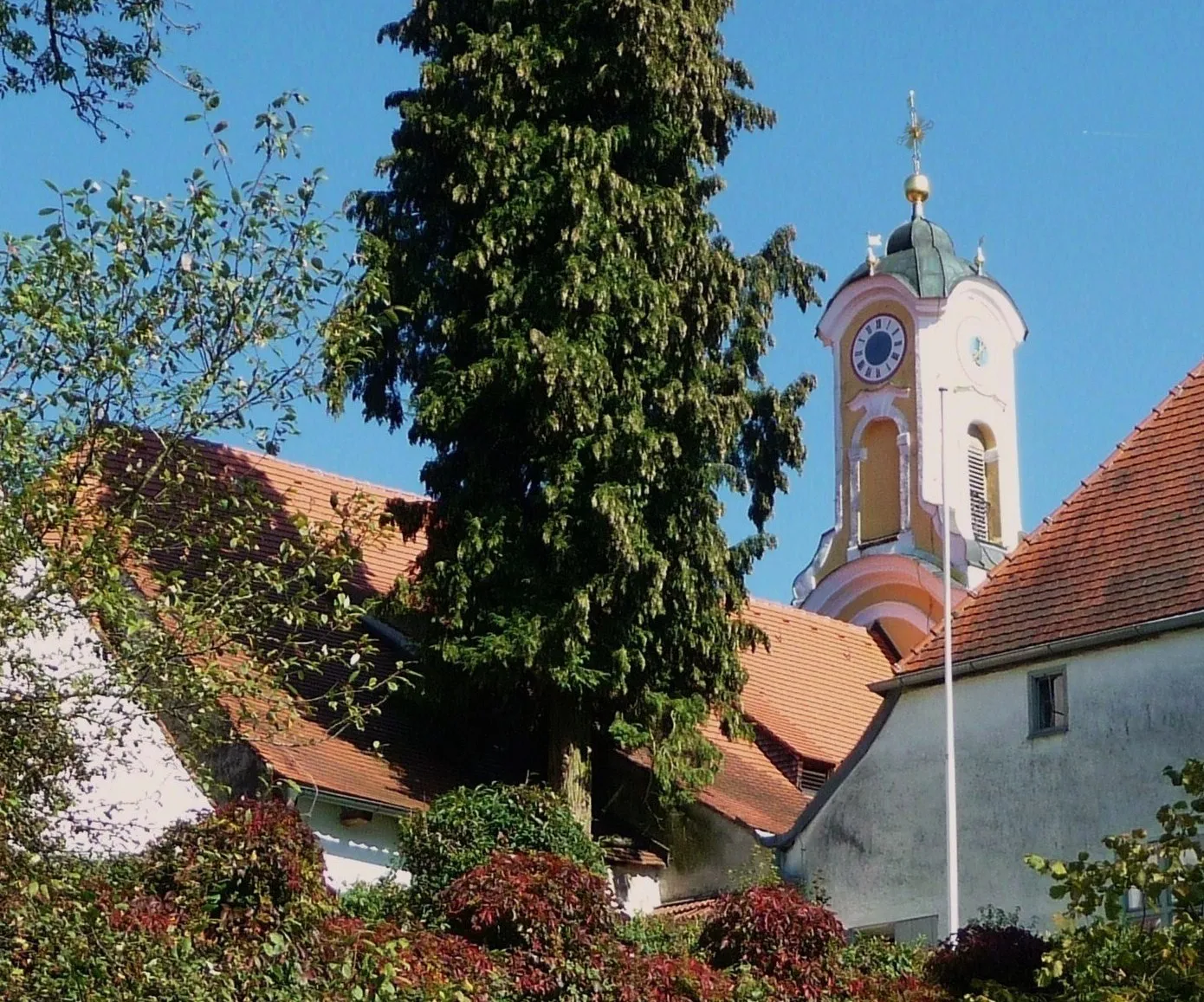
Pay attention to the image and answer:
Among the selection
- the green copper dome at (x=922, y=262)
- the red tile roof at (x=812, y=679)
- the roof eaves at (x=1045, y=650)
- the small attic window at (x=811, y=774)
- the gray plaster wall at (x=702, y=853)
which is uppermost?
the green copper dome at (x=922, y=262)

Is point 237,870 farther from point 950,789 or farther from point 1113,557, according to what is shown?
point 1113,557

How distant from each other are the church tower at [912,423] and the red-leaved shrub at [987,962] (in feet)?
74.0

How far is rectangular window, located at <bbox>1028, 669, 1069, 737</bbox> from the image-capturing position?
70.7 ft

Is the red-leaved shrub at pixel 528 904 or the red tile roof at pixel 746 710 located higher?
the red tile roof at pixel 746 710

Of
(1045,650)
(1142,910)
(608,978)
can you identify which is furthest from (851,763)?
(608,978)

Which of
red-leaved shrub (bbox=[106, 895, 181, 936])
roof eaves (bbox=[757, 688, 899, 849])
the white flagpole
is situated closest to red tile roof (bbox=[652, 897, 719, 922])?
roof eaves (bbox=[757, 688, 899, 849])

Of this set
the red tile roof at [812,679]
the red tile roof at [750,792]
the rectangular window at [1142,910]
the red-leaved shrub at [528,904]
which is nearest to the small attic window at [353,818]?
the red tile roof at [750,792]

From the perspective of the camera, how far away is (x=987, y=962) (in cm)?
1769

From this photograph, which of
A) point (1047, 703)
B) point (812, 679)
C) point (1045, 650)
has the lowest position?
point (1047, 703)

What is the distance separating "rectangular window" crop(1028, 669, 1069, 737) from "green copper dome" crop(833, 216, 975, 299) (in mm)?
22770

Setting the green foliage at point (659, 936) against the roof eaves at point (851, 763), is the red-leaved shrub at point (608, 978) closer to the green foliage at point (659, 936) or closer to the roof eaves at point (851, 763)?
the green foliage at point (659, 936)

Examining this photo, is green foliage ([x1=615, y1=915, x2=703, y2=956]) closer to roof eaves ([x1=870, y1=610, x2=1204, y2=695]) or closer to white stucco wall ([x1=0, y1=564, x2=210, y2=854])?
roof eaves ([x1=870, y1=610, x2=1204, y2=695])

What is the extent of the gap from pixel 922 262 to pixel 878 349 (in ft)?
6.72

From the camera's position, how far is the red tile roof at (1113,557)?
21.4m
